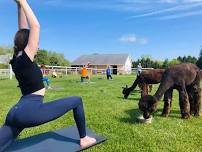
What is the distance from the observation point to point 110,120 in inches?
392

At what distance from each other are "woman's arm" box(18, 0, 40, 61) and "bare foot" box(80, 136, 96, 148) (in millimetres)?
1908

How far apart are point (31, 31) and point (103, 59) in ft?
311

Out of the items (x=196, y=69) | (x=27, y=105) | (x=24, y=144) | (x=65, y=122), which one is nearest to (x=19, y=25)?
(x=27, y=105)

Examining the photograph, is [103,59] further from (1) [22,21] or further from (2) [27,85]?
(2) [27,85]

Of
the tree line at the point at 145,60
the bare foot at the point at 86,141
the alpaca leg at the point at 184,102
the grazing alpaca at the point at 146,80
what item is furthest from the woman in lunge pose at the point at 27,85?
the tree line at the point at 145,60

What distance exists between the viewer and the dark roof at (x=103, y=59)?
97188 millimetres

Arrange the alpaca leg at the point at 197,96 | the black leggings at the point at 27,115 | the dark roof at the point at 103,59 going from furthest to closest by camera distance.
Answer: the dark roof at the point at 103,59 < the alpaca leg at the point at 197,96 < the black leggings at the point at 27,115

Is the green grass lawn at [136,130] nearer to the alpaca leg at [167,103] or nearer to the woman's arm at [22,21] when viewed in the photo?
the alpaca leg at [167,103]

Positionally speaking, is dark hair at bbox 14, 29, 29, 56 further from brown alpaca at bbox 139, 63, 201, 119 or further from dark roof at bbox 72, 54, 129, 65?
dark roof at bbox 72, 54, 129, 65

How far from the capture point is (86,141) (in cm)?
614

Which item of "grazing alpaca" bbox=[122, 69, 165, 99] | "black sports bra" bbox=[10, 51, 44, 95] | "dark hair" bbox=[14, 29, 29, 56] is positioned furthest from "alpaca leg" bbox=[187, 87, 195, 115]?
"dark hair" bbox=[14, 29, 29, 56]

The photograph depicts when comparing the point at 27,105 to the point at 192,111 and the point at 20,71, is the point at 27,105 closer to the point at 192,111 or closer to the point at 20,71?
the point at 20,71

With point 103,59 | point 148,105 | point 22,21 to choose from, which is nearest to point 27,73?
point 22,21

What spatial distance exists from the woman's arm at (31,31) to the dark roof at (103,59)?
9073 centimetres
